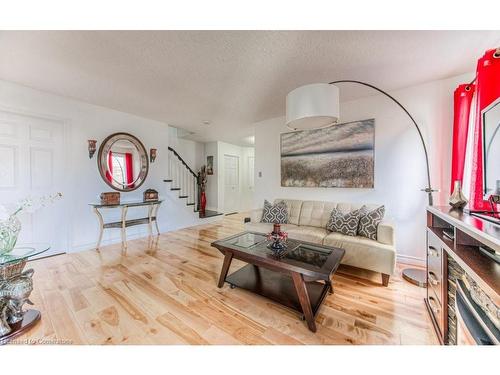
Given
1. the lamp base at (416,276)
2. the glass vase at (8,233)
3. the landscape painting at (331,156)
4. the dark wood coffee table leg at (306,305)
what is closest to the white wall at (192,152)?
the landscape painting at (331,156)

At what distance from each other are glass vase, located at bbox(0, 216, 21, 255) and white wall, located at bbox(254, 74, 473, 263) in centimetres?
382

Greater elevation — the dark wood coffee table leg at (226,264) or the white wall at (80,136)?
the white wall at (80,136)

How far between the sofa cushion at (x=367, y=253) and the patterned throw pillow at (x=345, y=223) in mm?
117

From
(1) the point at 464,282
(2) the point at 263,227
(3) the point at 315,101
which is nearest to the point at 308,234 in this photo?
(2) the point at 263,227

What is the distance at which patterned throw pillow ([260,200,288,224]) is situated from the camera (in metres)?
3.23

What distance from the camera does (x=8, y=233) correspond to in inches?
57.8

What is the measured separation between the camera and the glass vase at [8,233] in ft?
4.75

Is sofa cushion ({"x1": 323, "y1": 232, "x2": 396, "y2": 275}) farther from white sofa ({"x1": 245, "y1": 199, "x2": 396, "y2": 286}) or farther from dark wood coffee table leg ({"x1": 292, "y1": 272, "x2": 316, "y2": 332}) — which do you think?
dark wood coffee table leg ({"x1": 292, "y1": 272, "x2": 316, "y2": 332})

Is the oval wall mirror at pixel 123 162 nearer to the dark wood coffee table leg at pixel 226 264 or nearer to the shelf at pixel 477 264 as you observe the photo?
the dark wood coffee table leg at pixel 226 264

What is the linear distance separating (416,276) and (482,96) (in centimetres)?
190

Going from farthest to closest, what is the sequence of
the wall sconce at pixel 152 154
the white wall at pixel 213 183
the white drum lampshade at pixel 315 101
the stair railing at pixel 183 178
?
the white wall at pixel 213 183 → the stair railing at pixel 183 178 → the wall sconce at pixel 152 154 → the white drum lampshade at pixel 315 101

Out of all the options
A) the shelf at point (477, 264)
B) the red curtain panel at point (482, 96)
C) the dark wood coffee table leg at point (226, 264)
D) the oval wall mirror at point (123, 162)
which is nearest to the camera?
the shelf at point (477, 264)

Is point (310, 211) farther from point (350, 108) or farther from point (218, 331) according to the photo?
point (218, 331)
